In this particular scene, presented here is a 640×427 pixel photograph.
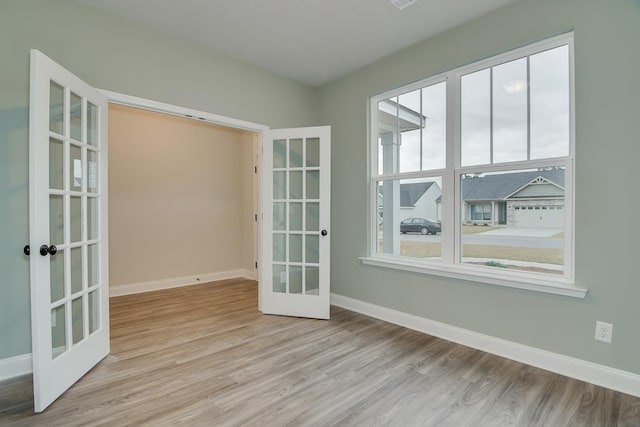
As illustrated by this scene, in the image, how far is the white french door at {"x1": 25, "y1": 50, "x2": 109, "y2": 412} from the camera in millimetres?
1785

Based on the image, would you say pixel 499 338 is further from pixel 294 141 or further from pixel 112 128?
pixel 112 128

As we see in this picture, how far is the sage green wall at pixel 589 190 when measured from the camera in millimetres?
2020

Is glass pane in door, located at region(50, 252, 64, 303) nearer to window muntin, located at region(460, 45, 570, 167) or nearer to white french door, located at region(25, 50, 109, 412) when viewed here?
white french door, located at region(25, 50, 109, 412)

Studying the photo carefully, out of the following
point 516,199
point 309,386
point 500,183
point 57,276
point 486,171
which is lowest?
point 309,386

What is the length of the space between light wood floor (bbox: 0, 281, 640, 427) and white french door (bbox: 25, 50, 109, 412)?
22cm

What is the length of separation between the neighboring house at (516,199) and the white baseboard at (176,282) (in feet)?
12.1

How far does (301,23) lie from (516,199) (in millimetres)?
2397

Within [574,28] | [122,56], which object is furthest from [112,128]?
[574,28]

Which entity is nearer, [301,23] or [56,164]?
[56,164]

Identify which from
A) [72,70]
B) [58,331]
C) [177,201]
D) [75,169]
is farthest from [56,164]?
[177,201]

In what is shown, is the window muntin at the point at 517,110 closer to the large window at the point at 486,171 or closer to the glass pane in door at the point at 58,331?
the large window at the point at 486,171

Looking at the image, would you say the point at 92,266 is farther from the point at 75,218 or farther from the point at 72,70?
the point at 72,70

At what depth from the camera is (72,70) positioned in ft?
7.95

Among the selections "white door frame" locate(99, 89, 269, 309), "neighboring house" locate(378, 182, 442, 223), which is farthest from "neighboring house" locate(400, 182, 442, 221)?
"white door frame" locate(99, 89, 269, 309)
